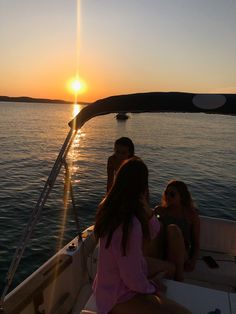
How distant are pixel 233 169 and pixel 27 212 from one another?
52.3 feet

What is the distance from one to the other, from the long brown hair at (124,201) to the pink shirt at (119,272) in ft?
0.15

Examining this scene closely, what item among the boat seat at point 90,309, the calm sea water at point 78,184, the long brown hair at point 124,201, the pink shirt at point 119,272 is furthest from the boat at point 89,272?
the calm sea water at point 78,184

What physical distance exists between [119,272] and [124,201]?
586 millimetres

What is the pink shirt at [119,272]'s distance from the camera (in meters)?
2.65

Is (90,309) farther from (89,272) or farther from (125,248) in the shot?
(89,272)

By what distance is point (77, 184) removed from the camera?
63.3ft

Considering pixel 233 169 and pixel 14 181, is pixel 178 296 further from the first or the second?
pixel 233 169

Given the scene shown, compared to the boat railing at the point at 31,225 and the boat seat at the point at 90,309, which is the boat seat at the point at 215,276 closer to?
the boat seat at the point at 90,309

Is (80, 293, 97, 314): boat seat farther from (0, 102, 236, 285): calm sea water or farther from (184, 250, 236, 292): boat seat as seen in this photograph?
(0, 102, 236, 285): calm sea water

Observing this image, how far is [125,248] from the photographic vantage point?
263 centimetres

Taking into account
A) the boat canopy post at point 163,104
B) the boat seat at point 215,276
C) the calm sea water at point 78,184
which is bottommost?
the calm sea water at point 78,184

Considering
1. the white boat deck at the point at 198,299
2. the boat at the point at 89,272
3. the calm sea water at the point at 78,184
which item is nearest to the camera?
the white boat deck at the point at 198,299

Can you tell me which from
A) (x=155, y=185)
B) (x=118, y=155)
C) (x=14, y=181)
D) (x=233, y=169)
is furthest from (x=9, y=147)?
(x=118, y=155)

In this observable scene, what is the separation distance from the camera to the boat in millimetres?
3410
